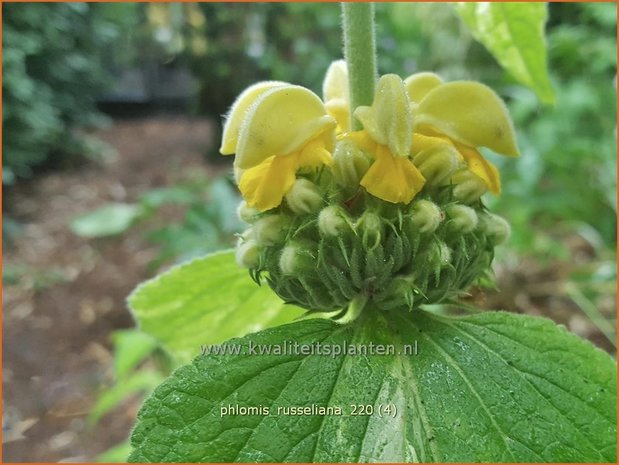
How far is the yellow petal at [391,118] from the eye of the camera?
0.65 meters

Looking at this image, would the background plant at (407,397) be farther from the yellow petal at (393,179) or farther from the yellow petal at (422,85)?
the yellow petal at (422,85)

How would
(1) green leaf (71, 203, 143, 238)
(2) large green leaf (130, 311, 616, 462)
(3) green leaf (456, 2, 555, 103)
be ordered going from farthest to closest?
(1) green leaf (71, 203, 143, 238) → (3) green leaf (456, 2, 555, 103) → (2) large green leaf (130, 311, 616, 462)

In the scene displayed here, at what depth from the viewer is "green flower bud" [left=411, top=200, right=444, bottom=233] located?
62 centimetres

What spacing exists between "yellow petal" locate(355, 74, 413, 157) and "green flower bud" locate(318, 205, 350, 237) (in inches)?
3.4

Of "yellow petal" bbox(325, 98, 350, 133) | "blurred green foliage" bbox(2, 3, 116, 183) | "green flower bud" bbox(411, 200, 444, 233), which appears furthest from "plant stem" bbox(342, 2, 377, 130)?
"blurred green foliage" bbox(2, 3, 116, 183)

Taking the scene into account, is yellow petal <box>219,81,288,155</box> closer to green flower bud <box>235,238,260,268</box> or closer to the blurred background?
green flower bud <box>235,238,260,268</box>

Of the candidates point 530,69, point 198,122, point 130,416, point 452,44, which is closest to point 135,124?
point 198,122

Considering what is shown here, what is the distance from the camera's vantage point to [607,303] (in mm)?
2639

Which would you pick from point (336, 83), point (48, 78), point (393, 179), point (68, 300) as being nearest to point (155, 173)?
point (48, 78)

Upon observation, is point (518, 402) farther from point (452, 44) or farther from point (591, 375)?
point (452, 44)

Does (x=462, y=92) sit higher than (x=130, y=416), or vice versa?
(x=130, y=416)

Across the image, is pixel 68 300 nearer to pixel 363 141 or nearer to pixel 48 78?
pixel 48 78

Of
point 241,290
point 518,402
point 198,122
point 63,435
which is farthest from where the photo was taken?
point 198,122

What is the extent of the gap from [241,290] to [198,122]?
6720 mm
